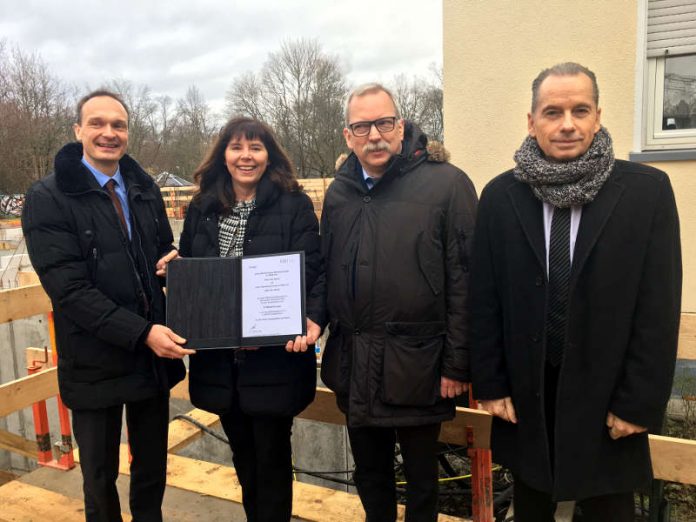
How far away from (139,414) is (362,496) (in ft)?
3.59

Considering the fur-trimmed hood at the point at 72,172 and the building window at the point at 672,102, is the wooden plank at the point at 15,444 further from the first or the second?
the building window at the point at 672,102

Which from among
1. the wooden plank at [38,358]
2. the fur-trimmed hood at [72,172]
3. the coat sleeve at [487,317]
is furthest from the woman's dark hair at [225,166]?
the wooden plank at [38,358]

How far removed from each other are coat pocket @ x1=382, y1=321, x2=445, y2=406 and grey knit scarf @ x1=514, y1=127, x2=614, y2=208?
71 cm

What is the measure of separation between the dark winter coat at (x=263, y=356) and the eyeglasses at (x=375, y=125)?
1.47ft

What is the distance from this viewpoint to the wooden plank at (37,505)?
128 inches

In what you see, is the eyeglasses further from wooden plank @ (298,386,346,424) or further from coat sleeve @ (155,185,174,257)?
wooden plank @ (298,386,346,424)

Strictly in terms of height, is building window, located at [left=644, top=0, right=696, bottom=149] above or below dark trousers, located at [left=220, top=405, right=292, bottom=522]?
above

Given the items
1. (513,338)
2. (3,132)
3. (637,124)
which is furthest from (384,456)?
(3,132)

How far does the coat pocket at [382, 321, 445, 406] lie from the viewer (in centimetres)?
225

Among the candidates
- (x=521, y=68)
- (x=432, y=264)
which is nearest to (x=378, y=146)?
(x=432, y=264)

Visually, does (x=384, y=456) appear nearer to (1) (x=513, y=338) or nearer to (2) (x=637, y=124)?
(1) (x=513, y=338)

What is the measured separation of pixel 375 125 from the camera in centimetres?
233

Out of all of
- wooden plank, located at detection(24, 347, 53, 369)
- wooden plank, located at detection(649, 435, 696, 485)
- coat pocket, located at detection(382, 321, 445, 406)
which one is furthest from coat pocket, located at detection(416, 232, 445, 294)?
wooden plank, located at detection(24, 347, 53, 369)

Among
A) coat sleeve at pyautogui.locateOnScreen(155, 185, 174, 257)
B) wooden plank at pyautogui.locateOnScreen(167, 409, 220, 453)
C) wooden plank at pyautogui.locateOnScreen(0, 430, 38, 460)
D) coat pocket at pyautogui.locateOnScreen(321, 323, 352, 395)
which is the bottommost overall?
wooden plank at pyautogui.locateOnScreen(0, 430, 38, 460)
